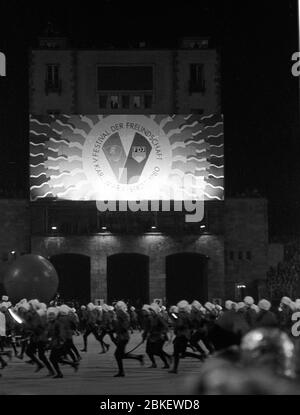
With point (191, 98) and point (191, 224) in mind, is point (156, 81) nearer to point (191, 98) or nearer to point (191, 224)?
point (191, 98)

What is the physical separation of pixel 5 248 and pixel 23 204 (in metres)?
2.89

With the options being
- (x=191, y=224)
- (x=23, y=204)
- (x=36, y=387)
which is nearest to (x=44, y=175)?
(x=23, y=204)

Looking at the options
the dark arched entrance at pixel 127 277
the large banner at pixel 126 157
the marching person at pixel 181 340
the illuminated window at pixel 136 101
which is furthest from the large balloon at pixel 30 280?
the illuminated window at pixel 136 101

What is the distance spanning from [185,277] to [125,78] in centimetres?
1304

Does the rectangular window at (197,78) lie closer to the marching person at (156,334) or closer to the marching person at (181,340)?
the marching person at (156,334)

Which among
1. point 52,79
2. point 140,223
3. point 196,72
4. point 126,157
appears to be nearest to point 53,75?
point 52,79

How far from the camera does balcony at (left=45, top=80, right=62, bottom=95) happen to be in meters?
61.1

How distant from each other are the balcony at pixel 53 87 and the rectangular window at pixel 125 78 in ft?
8.06

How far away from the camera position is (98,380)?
21297 millimetres

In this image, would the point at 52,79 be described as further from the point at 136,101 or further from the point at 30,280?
the point at 30,280

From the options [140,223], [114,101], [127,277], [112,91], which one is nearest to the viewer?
[140,223]

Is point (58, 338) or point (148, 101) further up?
point (148, 101)

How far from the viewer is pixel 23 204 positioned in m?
58.1

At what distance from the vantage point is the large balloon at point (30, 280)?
40188 millimetres
